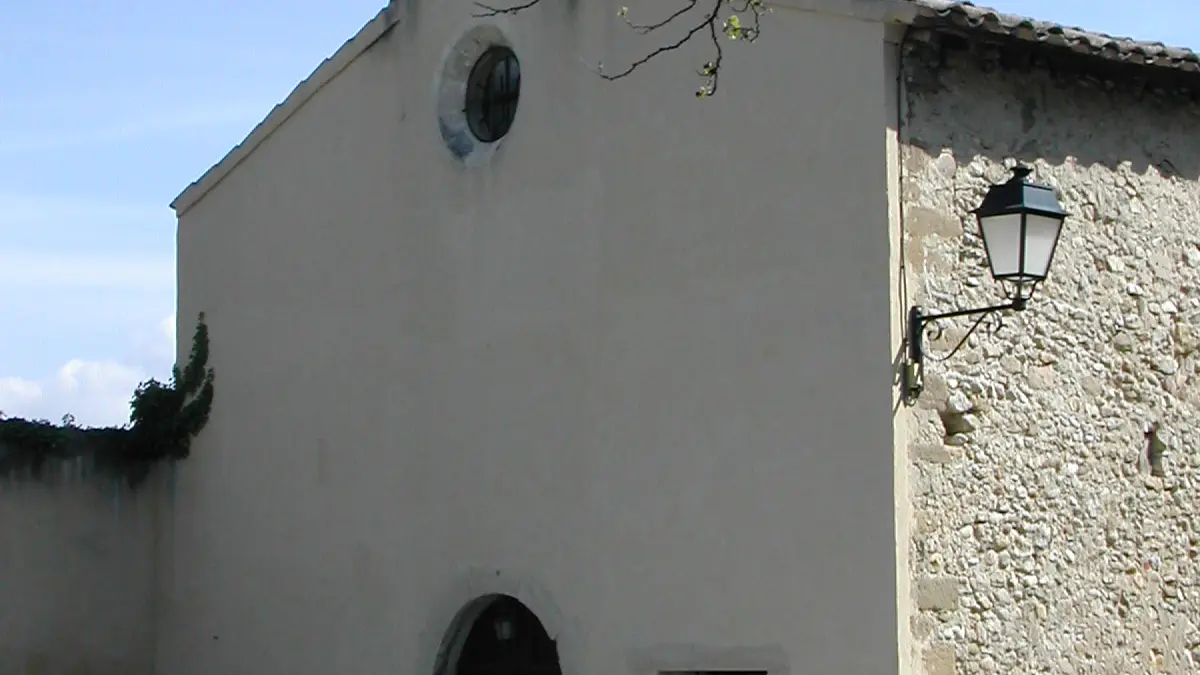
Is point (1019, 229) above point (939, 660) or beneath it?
above

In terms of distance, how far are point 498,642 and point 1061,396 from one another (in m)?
4.08

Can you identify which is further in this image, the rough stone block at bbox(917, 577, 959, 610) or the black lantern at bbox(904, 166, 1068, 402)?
the rough stone block at bbox(917, 577, 959, 610)

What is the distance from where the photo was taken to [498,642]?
11.5m

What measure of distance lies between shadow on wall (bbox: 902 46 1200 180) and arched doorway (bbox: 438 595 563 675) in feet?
13.2

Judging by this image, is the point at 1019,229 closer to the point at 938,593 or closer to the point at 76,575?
the point at 938,593

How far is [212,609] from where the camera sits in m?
13.9

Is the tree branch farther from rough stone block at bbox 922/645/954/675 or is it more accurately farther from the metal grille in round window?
rough stone block at bbox 922/645/954/675

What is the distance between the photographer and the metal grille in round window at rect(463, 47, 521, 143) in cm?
1181

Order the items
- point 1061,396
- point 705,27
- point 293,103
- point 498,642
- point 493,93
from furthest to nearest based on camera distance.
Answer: point 293,103 → point 493,93 → point 498,642 → point 705,27 → point 1061,396

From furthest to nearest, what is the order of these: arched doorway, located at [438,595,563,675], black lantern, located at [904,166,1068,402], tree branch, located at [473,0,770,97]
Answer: arched doorway, located at [438,595,563,675], tree branch, located at [473,0,770,97], black lantern, located at [904,166,1068,402]

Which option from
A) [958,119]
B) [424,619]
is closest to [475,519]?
[424,619]

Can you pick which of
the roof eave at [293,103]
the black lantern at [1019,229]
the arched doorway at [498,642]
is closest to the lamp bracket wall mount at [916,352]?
the black lantern at [1019,229]

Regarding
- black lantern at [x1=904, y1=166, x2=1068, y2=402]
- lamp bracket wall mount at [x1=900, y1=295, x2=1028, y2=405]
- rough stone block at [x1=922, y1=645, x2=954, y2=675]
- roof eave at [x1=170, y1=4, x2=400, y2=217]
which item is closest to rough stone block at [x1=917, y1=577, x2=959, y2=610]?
rough stone block at [x1=922, y1=645, x2=954, y2=675]

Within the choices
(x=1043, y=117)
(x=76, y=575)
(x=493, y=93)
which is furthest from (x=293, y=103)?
(x=1043, y=117)
